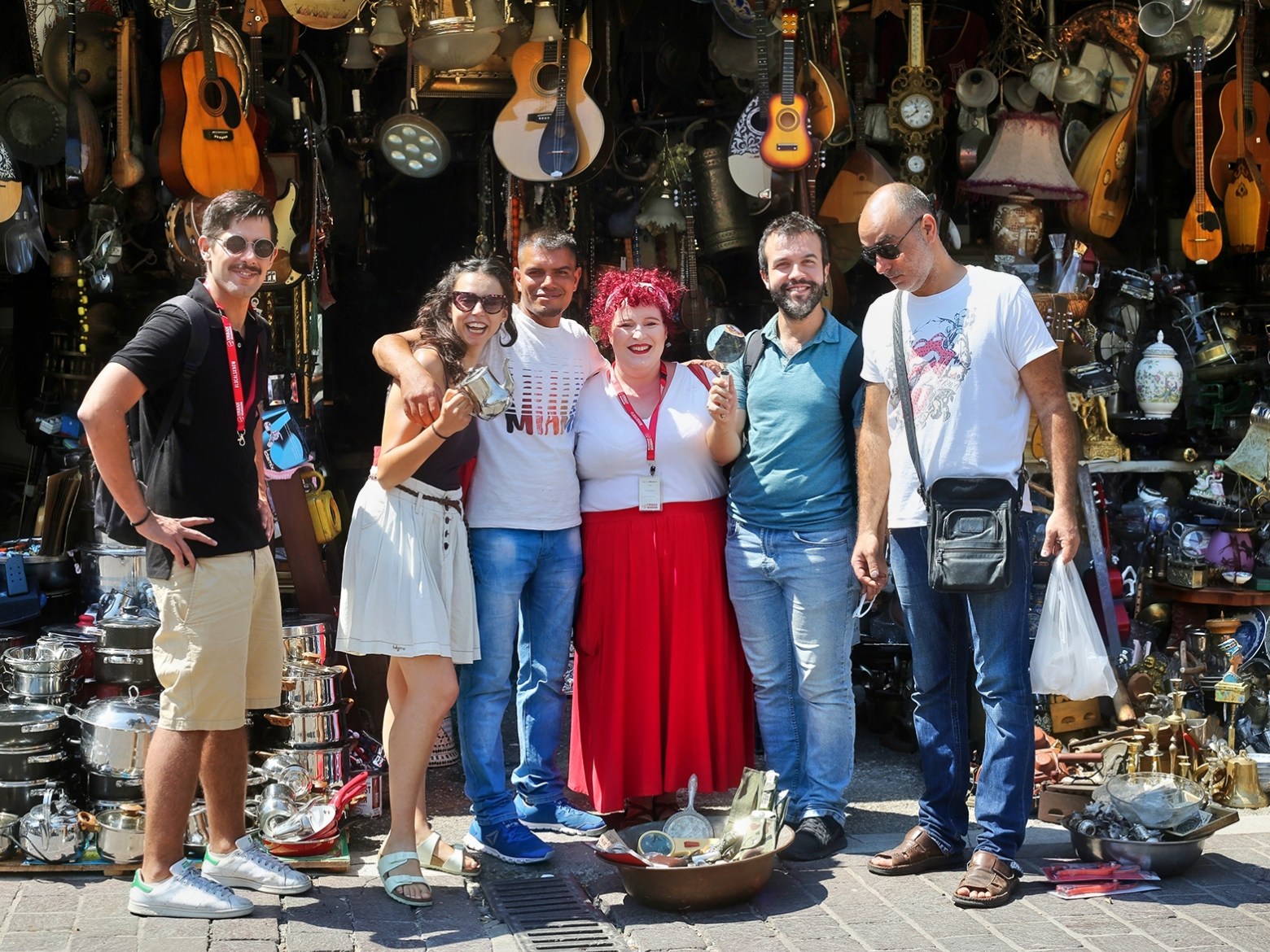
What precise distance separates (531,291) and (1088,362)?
8.84 feet

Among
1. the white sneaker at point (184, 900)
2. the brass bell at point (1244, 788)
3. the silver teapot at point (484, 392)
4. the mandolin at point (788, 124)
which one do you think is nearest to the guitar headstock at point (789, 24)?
the mandolin at point (788, 124)

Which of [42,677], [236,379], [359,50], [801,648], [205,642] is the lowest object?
[42,677]

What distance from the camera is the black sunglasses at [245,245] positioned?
4.04 m

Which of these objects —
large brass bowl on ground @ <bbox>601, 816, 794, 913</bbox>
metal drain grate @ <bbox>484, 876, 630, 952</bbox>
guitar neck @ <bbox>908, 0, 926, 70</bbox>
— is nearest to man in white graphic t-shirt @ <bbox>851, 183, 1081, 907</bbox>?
large brass bowl on ground @ <bbox>601, 816, 794, 913</bbox>

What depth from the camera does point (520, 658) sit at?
16.0 feet

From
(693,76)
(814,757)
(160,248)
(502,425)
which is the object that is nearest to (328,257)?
(160,248)

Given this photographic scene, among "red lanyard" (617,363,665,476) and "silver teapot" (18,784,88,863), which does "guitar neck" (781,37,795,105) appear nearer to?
"red lanyard" (617,363,665,476)

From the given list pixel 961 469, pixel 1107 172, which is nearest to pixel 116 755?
pixel 961 469

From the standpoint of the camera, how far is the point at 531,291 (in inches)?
187

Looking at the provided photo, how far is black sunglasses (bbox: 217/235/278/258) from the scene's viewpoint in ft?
13.2

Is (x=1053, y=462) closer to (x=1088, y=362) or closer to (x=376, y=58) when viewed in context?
(x=1088, y=362)

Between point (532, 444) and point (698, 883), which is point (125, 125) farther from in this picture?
point (698, 883)

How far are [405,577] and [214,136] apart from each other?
84.5 inches

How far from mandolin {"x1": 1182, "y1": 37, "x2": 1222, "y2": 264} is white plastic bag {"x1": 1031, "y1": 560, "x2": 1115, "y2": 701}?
2751 millimetres
